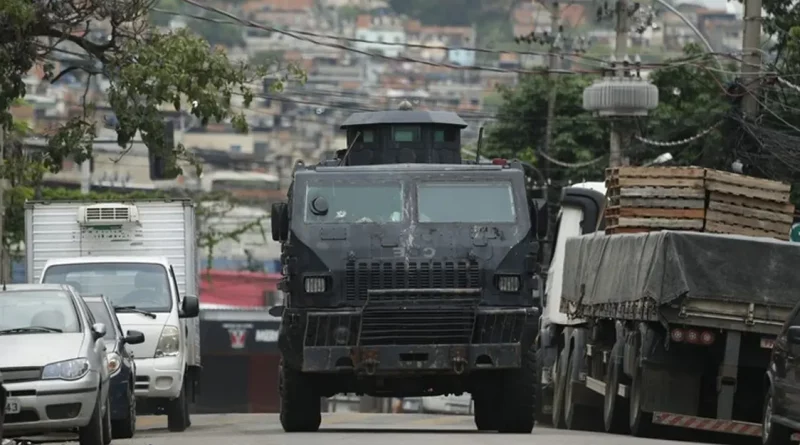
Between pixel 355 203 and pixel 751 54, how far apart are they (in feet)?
39.3

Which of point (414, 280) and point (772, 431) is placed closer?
point (772, 431)

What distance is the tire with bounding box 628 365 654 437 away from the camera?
807 inches

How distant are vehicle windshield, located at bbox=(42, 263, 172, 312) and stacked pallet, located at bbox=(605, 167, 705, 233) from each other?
209 inches

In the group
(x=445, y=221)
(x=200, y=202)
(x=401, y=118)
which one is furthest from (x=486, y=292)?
(x=200, y=202)

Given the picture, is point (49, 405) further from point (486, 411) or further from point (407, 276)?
point (486, 411)

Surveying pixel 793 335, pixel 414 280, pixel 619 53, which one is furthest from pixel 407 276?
pixel 619 53

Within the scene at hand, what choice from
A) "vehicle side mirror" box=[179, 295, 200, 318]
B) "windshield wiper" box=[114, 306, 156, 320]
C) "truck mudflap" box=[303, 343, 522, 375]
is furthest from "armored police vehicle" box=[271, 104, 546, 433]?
"windshield wiper" box=[114, 306, 156, 320]

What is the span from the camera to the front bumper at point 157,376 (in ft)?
76.1

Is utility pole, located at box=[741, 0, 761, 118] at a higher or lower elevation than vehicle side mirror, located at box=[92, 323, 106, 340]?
higher

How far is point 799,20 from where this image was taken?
34750 mm

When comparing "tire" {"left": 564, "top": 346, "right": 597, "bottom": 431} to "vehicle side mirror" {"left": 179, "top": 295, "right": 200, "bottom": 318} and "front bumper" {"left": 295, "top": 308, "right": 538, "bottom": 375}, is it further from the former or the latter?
"front bumper" {"left": 295, "top": 308, "right": 538, "bottom": 375}

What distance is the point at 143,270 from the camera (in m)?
24.0

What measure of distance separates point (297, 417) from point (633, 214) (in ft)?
14.5

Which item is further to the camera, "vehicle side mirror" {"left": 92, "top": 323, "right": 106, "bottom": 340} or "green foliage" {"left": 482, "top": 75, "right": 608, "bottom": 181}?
"green foliage" {"left": 482, "top": 75, "right": 608, "bottom": 181}
